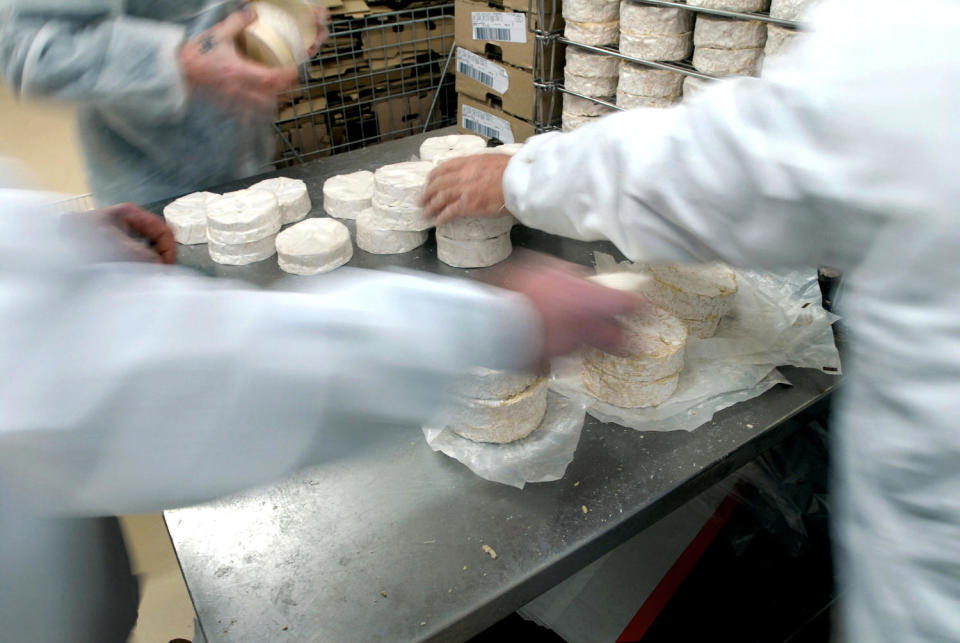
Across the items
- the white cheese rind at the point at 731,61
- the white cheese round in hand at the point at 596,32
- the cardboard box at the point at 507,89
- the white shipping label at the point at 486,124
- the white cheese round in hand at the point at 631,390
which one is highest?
the white cheese round in hand at the point at 596,32

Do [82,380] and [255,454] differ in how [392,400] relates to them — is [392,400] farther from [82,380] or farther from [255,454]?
[82,380]

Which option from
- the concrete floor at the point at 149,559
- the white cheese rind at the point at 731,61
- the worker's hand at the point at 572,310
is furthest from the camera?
the concrete floor at the point at 149,559

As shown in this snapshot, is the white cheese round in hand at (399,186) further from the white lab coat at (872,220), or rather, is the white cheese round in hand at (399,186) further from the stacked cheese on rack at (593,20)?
the white lab coat at (872,220)

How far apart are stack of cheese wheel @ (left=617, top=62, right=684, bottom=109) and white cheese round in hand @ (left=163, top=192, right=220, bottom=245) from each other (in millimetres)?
1027

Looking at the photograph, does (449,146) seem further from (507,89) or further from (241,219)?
(241,219)

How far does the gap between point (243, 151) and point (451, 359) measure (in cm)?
127

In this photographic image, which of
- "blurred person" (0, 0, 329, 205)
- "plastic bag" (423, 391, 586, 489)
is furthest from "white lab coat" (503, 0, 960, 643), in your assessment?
"blurred person" (0, 0, 329, 205)

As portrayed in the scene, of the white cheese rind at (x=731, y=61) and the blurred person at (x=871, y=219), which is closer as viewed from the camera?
A: the blurred person at (x=871, y=219)

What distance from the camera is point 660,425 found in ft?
3.13

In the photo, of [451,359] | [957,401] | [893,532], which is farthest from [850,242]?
[451,359]

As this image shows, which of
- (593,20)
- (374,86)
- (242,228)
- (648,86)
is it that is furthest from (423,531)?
(374,86)

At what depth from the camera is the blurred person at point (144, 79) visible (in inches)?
45.2

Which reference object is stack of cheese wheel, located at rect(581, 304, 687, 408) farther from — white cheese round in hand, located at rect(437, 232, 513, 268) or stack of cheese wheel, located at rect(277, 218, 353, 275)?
stack of cheese wheel, located at rect(277, 218, 353, 275)

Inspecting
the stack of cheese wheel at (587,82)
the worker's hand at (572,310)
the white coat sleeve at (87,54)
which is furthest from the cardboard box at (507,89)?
the worker's hand at (572,310)
